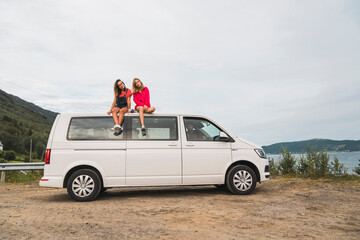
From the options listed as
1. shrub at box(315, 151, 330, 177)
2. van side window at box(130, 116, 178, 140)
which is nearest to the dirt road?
van side window at box(130, 116, 178, 140)

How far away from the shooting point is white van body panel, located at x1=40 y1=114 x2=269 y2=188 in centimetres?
638

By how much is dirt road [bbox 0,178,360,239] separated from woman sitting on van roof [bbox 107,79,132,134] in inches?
72.5

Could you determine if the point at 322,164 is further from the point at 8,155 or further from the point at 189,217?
the point at 8,155

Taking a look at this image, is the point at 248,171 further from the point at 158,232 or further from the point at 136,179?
the point at 158,232

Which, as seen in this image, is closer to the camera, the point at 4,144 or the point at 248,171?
the point at 248,171

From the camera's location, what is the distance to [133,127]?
263 inches

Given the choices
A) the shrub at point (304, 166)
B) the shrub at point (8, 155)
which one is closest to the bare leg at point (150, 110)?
the shrub at point (304, 166)

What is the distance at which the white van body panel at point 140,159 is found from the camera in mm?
6375

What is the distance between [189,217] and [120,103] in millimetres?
3568

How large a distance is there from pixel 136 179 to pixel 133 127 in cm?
122

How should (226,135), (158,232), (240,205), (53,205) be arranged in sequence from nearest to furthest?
(158,232)
(240,205)
(53,205)
(226,135)

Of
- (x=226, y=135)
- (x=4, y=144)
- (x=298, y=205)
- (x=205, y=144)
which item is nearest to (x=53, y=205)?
(x=205, y=144)

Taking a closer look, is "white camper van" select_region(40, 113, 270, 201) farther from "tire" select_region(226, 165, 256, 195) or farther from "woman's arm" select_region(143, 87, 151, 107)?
"woman's arm" select_region(143, 87, 151, 107)

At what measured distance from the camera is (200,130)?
277 inches
